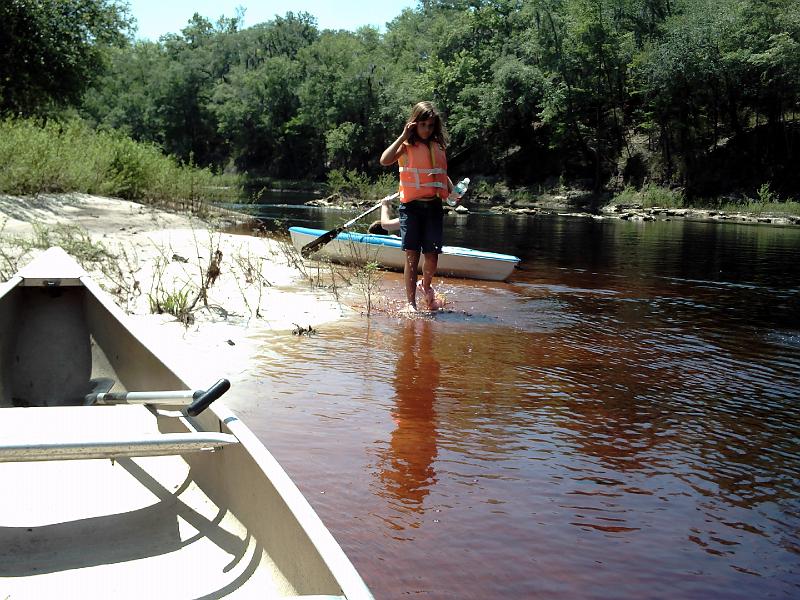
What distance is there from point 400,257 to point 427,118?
13.0 ft

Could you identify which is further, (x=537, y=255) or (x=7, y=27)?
(x=7, y=27)

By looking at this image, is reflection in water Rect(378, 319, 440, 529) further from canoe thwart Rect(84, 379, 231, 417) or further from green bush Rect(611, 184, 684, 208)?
green bush Rect(611, 184, 684, 208)

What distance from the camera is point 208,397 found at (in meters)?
2.90

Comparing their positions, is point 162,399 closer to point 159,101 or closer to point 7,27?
point 7,27

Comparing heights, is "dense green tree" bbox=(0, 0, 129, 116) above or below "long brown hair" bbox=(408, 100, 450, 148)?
above

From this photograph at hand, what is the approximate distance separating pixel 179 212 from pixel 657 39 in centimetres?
3616

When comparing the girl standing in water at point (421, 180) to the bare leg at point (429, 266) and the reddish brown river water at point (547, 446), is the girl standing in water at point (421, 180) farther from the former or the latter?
the reddish brown river water at point (547, 446)

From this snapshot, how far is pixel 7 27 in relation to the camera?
21578 mm

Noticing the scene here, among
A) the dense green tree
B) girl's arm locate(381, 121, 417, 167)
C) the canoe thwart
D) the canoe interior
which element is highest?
the dense green tree

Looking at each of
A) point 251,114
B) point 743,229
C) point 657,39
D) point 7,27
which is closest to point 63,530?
point 7,27

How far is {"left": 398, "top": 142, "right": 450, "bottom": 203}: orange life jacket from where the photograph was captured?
8.04m

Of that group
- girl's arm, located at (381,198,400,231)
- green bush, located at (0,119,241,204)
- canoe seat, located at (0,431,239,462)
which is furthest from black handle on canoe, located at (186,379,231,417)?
green bush, located at (0,119,241,204)

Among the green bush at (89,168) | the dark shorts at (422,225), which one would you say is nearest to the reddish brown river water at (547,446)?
the dark shorts at (422,225)

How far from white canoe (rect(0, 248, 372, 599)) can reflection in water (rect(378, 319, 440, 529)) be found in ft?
3.65
